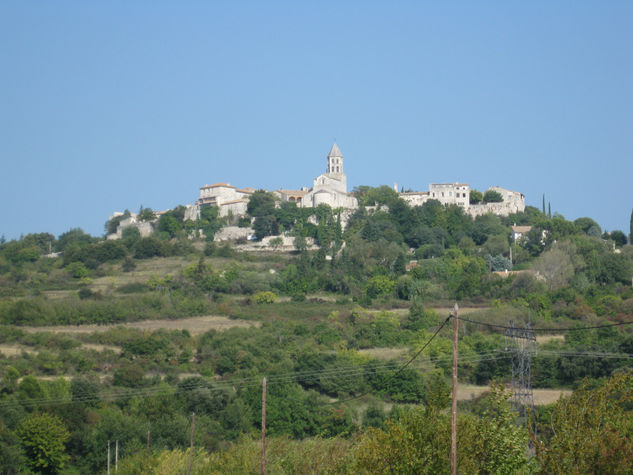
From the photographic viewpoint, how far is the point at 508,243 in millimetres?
67125

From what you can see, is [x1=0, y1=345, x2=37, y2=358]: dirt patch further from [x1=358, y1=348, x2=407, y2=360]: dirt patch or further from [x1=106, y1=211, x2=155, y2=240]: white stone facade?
[x1=106, y1=211, x2=155, y2=240]: white stone facade

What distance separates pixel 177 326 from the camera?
50562 mm

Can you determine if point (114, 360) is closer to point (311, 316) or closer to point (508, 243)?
point (311, 316)

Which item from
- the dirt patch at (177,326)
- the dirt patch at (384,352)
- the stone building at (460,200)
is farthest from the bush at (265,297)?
the stone building at (460,200)

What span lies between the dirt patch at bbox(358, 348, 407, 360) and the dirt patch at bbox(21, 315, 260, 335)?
278 inches

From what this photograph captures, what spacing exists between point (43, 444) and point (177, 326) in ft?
64.5

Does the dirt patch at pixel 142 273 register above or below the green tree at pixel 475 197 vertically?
below

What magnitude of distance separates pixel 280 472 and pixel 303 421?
13.2m

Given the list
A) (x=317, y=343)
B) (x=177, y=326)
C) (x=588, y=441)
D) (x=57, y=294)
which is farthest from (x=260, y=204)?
(x=588, y=441)

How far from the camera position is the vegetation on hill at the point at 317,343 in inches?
654

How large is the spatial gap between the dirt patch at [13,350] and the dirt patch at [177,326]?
2.85 metres

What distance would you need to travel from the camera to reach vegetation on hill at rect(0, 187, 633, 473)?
1661cm

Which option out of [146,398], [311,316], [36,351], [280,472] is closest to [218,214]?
[311,316]

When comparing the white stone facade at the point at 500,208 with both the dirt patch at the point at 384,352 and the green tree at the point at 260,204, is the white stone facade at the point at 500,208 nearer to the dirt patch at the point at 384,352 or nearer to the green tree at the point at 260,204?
the green tree at the point at 260,204
